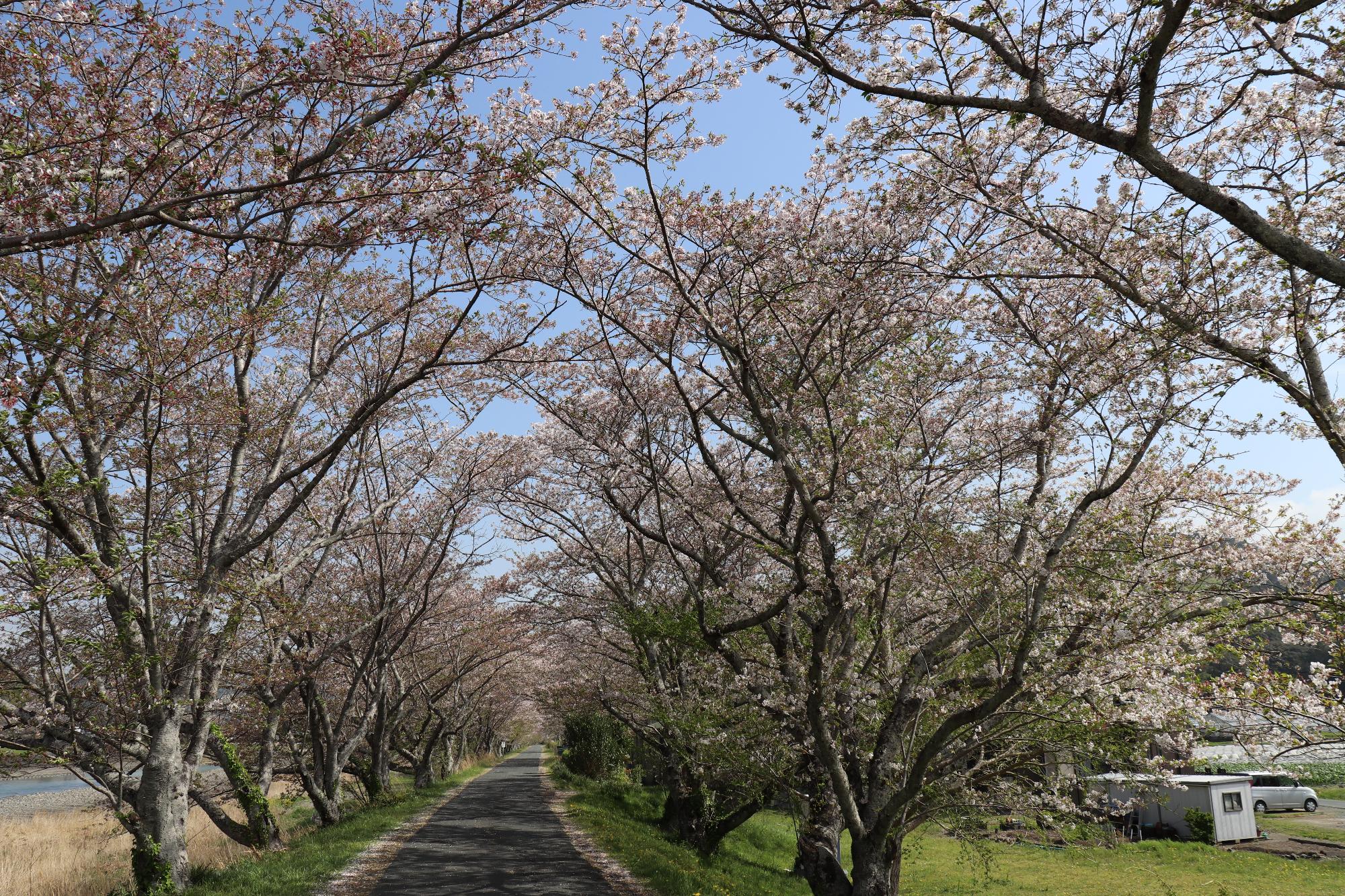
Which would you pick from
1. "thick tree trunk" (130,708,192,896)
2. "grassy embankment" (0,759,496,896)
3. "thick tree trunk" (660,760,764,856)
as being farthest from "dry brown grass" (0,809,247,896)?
"thick tree trunk" (660,760,764,856)

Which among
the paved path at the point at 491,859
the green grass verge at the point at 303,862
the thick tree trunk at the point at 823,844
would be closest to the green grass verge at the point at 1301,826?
the thick tree trunk at the point at 823,844

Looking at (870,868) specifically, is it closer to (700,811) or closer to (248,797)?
(700,811)

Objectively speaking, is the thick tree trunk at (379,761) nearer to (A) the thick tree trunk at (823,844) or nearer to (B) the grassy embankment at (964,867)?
(B) the grassy embankment at (964,867)

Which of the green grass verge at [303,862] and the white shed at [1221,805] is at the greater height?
the green grass verge at [303,862]

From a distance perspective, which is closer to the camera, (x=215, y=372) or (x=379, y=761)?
(x=215, y=372)

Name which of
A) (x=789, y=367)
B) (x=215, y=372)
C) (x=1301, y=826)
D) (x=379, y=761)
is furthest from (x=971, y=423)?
(x=1301, y=826)

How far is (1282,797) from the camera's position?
30109 millimetres

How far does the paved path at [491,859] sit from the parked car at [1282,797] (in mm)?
28238

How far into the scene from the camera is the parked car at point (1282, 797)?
30.0 meters

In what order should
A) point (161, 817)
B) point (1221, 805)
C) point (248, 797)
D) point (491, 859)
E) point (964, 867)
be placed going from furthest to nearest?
point (1221, 805), point (964, 867), point (248, 797), point (491, 859), point (161, 817)

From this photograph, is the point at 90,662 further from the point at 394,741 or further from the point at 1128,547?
the point at 394,741

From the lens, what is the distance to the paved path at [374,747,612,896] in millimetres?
10930

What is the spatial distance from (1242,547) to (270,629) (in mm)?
13603

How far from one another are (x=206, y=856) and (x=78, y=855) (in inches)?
193
